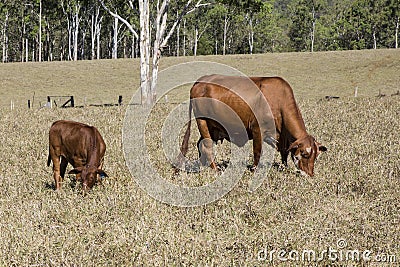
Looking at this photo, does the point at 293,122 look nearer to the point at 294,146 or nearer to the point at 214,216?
the point at 294,146

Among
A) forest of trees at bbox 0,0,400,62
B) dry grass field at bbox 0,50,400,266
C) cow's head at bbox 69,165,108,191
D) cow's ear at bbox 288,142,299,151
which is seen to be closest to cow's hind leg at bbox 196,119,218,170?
dry grass field at bbox 0,50,400,266

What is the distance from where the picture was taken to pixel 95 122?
693 inches

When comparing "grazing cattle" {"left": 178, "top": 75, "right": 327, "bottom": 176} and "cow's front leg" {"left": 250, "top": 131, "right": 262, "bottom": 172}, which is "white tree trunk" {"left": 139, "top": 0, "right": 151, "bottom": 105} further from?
"cow's front leg" {"left": 250, "top": 131, "right": 262, "bottom": 172}

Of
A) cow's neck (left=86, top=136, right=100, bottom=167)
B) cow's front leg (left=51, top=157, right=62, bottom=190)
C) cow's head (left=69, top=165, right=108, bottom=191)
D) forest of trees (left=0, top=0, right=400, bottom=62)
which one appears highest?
forest of trees (left=0, top=0, right=400, bottom=62)

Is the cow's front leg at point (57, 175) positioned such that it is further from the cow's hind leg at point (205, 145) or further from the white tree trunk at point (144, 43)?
the white tree trunk at point (144, 43)

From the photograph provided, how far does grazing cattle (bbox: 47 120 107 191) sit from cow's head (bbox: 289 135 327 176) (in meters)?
3.21

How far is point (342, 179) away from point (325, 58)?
178ft

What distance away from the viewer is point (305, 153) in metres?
8.42

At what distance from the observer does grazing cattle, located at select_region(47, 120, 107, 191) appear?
7.84 meters

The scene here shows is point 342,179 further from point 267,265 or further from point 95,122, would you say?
point 95,122

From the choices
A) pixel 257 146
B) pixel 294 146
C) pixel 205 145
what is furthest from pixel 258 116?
pixel 205 145

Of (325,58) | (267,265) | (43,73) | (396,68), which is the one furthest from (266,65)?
(267,265)

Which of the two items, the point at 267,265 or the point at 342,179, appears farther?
the point at 342,179

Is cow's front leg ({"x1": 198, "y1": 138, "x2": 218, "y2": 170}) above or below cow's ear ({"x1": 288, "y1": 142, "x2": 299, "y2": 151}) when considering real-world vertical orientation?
below
